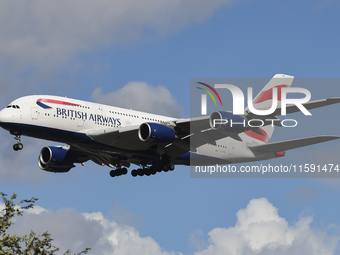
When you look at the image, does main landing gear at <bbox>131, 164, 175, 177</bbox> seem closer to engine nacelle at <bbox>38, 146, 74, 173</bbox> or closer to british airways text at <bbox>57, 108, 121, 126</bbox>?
british airways text at <bbox>57, 108, 121, 126</bbox>

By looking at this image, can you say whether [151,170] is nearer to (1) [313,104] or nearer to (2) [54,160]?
(2) [54,160]

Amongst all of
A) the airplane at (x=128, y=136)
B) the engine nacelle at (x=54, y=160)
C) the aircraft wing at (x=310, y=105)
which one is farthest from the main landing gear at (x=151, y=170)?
the aircraft wing at (x=310, y=105)

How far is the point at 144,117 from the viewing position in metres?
51.9

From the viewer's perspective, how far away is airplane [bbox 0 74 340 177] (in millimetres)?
46156

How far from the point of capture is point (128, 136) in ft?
159

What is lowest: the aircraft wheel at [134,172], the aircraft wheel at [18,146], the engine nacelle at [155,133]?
the aircraft wheel at [18,146]

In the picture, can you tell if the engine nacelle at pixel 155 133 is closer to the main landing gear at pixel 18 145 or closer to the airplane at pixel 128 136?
the airplane at pixel 128 136

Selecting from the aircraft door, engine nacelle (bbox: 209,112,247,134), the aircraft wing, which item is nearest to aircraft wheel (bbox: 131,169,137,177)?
engine nacelle (bbox: 209,112,247,134)

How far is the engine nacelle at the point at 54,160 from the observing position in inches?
2167

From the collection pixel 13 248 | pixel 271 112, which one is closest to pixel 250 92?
pixel 271 112

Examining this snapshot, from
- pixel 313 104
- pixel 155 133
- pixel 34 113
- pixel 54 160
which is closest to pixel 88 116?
pixel 34 113

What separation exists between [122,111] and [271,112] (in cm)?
1283

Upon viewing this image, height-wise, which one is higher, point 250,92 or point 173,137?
point 250,92

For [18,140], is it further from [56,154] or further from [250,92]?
[250,92]
